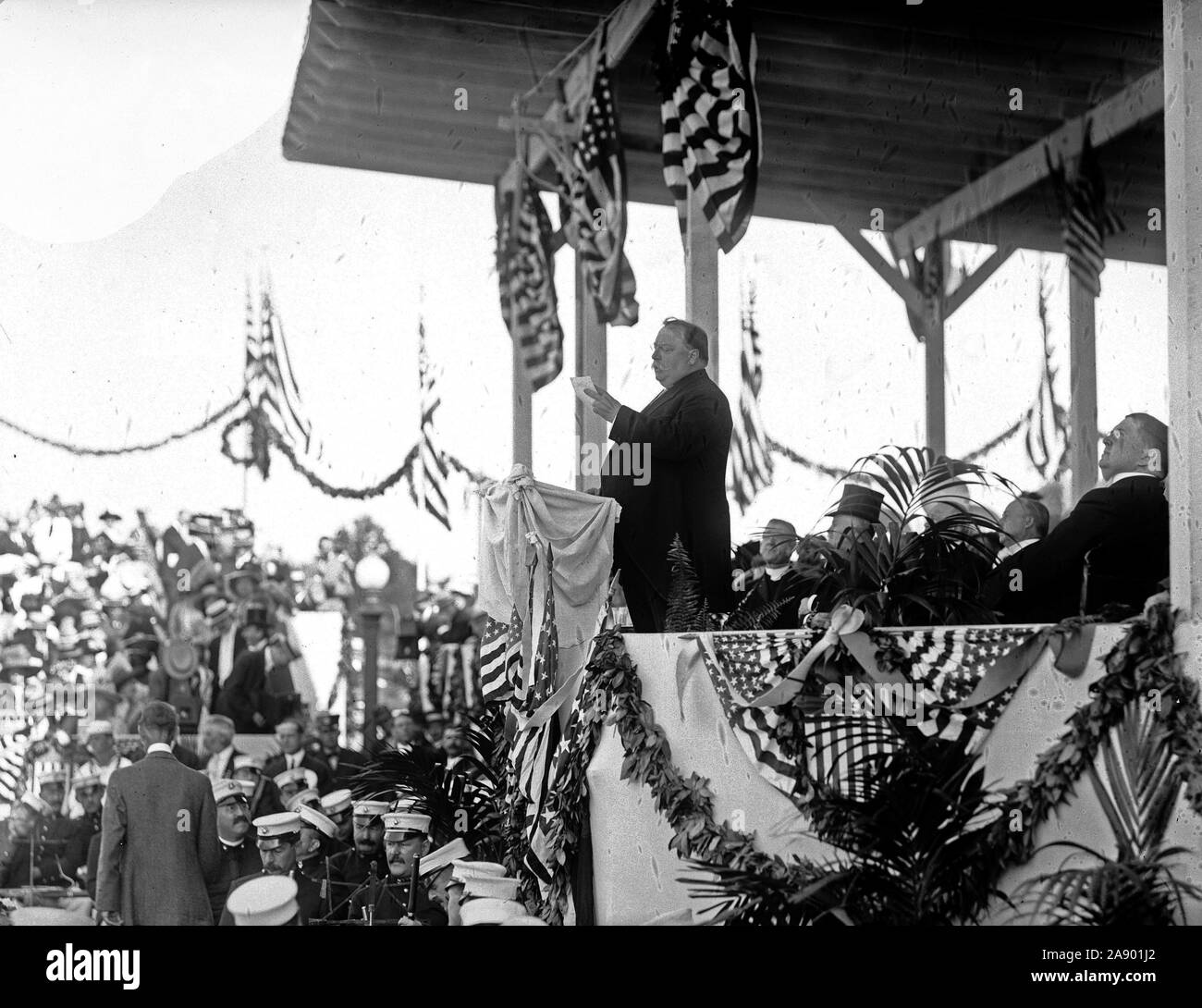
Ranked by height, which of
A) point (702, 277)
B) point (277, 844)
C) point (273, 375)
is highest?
point (273, 375)

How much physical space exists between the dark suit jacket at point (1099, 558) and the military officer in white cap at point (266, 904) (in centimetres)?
258

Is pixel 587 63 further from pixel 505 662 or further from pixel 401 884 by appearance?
pixel 401 884

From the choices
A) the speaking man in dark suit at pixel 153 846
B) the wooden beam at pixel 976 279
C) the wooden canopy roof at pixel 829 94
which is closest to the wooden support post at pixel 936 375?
the wooden beam at pixel 976 279

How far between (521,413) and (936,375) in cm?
268

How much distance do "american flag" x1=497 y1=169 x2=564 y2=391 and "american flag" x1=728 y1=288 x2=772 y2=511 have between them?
146 cm

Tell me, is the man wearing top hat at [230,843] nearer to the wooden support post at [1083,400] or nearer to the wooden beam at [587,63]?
the wooden beam at [587,63]

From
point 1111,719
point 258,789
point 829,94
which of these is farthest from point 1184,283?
point 829,94

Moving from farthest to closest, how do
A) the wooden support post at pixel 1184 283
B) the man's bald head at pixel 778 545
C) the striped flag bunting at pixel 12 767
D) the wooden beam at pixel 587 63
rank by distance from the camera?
the striped flag bunting at pixel 12 767 → the wooden beam at pixel 587 63 → the man's bald head at pixel 778 545 → the wooden support post at pixel 1184 283

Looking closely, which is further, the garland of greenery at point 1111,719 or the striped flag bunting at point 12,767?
the striped flag bunting at point 12,767

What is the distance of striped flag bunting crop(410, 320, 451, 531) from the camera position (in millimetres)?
11758

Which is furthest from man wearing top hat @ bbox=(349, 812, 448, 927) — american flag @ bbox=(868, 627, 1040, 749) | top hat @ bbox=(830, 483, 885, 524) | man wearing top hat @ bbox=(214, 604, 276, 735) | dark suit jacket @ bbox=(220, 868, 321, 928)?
man wearing top hat @ bbox=(214, 604, 276, 735)

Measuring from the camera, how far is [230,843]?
21.8 ft

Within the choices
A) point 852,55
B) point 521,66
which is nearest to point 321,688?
point 521,66

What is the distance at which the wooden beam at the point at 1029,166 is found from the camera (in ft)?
30.2
